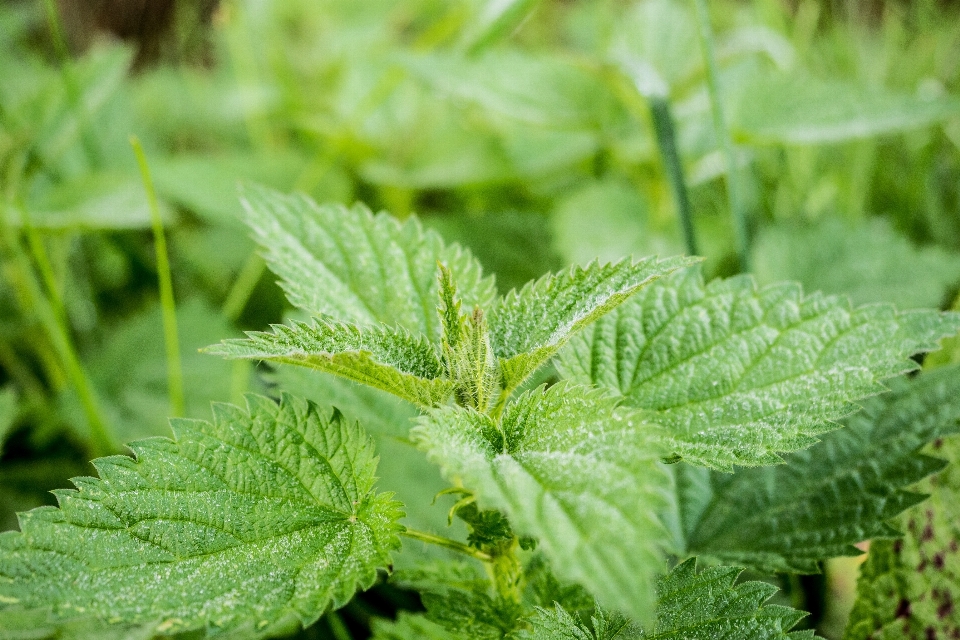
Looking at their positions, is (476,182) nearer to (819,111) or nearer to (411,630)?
(819,111)

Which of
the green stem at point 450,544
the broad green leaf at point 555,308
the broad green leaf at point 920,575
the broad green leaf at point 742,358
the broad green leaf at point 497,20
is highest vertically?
the broad green leaf at point 497,20

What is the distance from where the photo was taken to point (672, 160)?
3.23ft

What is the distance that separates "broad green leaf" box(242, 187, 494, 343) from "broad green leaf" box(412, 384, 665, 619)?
0.14 metres

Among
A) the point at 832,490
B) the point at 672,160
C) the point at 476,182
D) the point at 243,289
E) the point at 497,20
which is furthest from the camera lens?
the point at 476,182

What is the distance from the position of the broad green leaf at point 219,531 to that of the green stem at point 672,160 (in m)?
0.57

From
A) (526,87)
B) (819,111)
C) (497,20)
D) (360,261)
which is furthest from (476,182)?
(360,261)

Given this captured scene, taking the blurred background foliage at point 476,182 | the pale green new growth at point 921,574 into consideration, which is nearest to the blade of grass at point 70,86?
the blurred background foliage at point 476,182

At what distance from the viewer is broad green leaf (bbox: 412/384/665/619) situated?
0.40 m

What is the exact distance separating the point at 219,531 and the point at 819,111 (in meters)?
1.06

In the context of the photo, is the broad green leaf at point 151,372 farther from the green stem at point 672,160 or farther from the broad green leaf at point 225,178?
the green stem at point 672,160

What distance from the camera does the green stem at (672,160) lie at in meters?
0.94

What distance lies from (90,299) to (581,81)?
1.02 meters

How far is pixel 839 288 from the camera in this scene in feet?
3.46

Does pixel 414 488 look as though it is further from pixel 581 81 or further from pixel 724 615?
pixel 581 81
